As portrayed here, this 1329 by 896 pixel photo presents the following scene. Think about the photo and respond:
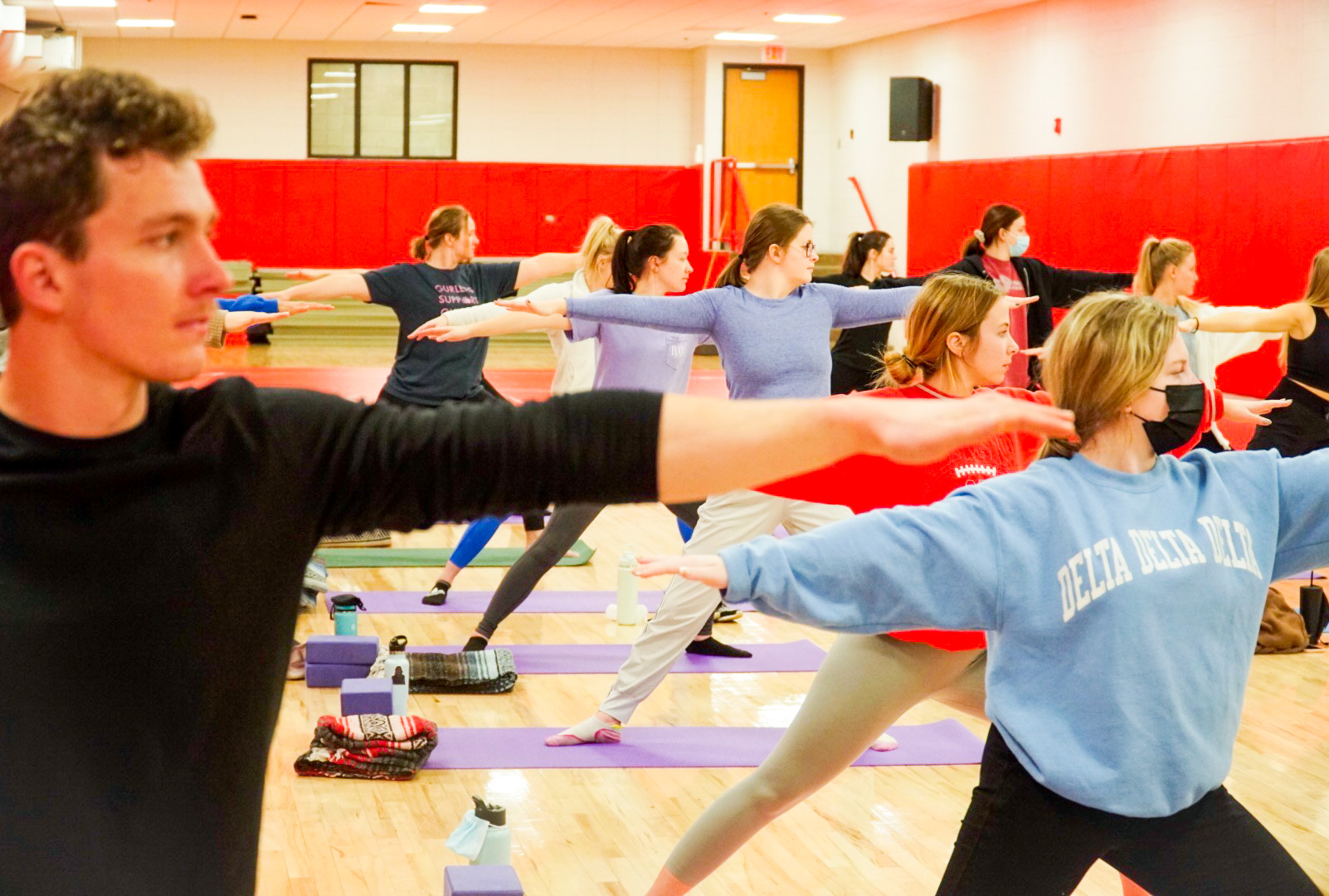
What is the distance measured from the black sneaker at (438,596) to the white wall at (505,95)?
15241mm

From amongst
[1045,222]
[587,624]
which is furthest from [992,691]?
[1045,222]

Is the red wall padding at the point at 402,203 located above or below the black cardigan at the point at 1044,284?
above

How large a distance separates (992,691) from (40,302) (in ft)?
5.43

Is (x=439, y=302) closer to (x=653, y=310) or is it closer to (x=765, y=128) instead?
(x=653, y=310)

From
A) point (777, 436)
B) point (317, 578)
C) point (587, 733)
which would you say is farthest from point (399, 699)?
point (777, 436)

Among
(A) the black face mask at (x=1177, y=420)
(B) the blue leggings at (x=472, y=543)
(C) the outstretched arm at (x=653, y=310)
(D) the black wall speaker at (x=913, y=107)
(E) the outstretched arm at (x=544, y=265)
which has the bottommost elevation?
(B) the blue leggings at (x=472, y=543)

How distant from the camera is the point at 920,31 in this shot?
59.5 ft

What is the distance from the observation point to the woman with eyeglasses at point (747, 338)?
187 inches

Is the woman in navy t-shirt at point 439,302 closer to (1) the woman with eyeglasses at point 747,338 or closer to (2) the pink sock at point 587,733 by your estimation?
(1) the woman with eyeglasses at point 747,338

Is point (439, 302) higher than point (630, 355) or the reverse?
higher

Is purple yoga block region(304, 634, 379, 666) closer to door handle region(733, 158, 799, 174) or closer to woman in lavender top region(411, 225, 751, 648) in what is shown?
woman in lavender top region(411, 225, 751, 648)

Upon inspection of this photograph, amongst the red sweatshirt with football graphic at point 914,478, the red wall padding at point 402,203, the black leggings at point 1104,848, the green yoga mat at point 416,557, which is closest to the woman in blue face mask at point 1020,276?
the green yoga mat at point 416,557

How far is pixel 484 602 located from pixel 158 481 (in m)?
5.89

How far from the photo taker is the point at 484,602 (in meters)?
7.00
